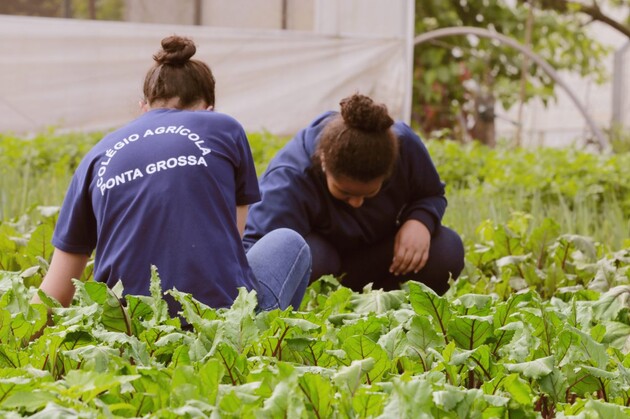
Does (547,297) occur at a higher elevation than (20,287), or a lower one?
lower

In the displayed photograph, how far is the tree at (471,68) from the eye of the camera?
12.4m

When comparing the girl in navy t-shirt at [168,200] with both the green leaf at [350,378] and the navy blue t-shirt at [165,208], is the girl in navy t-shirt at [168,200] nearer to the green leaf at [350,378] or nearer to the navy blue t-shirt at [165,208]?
the navy blue t-shirt at [165,208]

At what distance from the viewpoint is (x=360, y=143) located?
3.51 m

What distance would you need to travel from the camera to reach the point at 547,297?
11.7 ft

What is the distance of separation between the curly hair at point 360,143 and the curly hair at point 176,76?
2.82 ft

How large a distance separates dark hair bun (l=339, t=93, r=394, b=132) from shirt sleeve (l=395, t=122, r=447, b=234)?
232mm

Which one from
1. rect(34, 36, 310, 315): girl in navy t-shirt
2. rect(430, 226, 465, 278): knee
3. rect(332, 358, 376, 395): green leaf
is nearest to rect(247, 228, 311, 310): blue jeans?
rect(34, 36, 310, 315): girl in navy t-shirt

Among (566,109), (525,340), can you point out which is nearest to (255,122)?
(525,340)

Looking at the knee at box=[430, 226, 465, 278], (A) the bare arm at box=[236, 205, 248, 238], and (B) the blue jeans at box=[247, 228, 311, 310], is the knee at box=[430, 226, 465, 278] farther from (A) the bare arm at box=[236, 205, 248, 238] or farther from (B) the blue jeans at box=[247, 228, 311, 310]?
(A) the bare arm at box=[236, 205, 248, 238]

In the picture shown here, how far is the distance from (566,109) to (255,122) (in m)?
13.5

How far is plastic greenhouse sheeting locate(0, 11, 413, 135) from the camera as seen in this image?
854 centimetres

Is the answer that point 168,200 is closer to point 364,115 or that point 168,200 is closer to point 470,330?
point 470,330

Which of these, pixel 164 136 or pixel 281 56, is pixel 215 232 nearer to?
pixel 164 136

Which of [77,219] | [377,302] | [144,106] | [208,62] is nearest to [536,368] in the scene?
[377,302]
